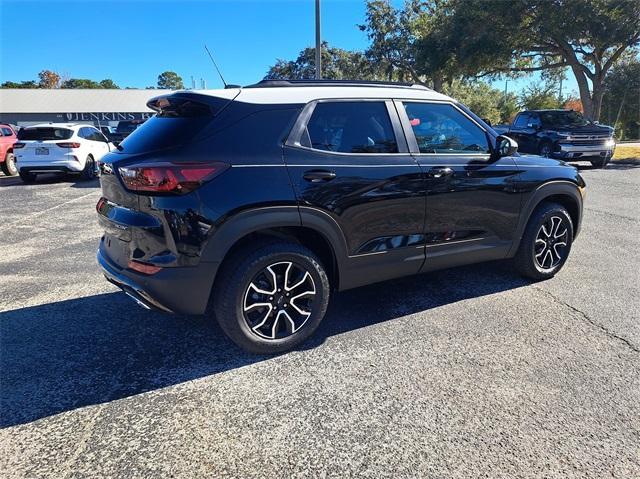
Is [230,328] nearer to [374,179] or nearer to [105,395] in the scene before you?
[105,395]

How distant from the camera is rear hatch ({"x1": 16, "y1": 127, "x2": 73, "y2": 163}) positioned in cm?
1147

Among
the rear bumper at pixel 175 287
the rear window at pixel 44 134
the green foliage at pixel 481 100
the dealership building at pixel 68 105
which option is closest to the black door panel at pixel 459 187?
the rear bumper at pixel 175 287

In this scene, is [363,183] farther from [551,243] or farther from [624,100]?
[624,100]

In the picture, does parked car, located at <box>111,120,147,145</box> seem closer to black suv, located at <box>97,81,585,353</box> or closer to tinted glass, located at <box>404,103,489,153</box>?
black suv, located at <box>97,81,585,353</box>

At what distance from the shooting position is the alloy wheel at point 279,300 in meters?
3.05

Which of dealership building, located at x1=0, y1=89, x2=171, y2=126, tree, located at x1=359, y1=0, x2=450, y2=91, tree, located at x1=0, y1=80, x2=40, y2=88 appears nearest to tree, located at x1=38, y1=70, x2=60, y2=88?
tree, located at x1=0, y1=80, x2=40, y2=88

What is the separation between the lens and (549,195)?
4328 mm

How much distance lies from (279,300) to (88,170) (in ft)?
38.3

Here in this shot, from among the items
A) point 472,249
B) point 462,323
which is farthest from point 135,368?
point 472,249

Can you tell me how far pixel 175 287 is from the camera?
2789mm

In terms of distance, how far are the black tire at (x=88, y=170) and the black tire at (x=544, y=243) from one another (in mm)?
11842

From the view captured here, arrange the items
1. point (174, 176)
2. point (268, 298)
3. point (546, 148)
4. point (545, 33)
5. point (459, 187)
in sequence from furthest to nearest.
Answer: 1. point (545, 33)
2. point (546, 148)
3. point (459, 187)
4. point (268, 298)
5. point (174, 176)

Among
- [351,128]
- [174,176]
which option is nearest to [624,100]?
[351,128]

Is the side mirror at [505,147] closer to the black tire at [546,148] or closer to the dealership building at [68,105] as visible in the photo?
the black tire at [546,148]
